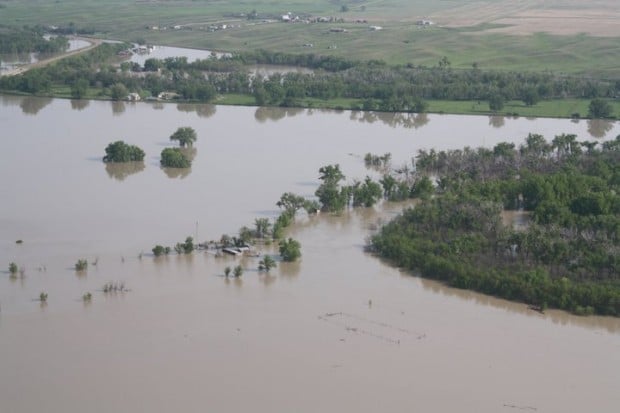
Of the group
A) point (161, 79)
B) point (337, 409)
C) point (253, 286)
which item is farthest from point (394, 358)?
point (161, 79)

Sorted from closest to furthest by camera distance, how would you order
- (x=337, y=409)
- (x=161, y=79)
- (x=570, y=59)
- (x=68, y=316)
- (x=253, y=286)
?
(x=337, y=409) < (x=68, y=316) < (x=253, y=286) < (x=161, y=79) < (x=570, y=59)

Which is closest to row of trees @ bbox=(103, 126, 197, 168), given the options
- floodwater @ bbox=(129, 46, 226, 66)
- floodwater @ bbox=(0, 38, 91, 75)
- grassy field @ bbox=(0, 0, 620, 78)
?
floodwater @ bbox=(0, 38, 91, 75)

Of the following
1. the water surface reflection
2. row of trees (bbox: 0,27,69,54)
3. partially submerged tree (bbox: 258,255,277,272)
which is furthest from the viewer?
row of trees (bbox: 0,27,69,54)

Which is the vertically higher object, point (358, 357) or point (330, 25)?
point (330, 25)

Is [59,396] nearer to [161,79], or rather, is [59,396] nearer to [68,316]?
[68,316]

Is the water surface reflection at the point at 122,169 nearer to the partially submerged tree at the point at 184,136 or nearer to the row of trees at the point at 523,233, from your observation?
the partially submerged tree at the point at 184,136

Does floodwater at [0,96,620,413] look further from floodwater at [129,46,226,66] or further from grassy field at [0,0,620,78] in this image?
grassy field at [0,0,620,78]

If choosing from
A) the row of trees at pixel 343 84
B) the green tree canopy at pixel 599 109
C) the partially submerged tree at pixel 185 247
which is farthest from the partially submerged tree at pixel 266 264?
the green tree canopy at pixel 599 109
